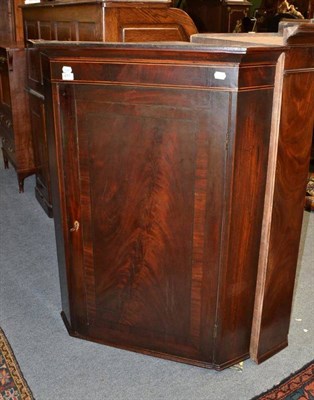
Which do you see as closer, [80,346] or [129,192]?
[129,192]

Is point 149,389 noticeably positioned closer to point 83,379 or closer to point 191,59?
point 83,379

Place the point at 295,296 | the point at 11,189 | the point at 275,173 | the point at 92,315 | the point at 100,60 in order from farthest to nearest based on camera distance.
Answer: the point at 11,189 → the point at 295,296 → the point at 92,315 → the point at 275,173 → the point at 100,60

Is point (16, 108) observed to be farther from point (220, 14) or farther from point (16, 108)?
point (220, 14)

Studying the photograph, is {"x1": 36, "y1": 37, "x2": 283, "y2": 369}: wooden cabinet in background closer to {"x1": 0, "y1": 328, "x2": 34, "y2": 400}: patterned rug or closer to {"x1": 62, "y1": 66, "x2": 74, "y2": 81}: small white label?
{"x1": 62, "y1": 66, "x2": 74, "y2": 81}: small white label

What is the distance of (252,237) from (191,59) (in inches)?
28.3

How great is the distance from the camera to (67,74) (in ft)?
5.61

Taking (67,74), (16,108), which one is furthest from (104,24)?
(16,108)

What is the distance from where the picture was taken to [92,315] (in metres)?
2.11

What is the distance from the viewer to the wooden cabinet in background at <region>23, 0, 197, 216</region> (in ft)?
8.25

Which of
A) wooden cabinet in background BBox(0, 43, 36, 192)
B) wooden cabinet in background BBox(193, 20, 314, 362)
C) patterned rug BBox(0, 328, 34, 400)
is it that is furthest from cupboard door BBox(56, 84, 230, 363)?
wooden cabinet in background BBox(0, 43, 36, 192)

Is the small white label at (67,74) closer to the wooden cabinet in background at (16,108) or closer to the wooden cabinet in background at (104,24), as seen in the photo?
the wooden cabinet in background at (104,24)

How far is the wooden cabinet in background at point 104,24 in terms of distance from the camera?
99.0 inches

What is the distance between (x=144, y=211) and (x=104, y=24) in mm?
1227

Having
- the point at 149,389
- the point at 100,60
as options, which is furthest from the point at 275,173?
the point at 149,389
